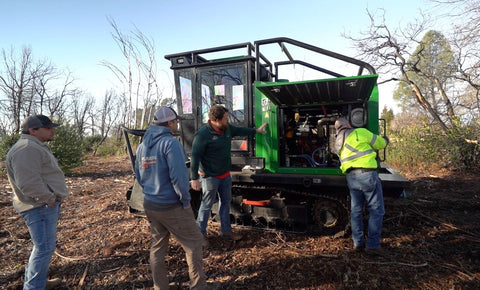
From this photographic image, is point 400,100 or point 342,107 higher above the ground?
point 400,100

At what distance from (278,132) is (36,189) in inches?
127

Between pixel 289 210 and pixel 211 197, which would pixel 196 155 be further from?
pixel 289 210

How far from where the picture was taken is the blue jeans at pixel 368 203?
3.46 metres

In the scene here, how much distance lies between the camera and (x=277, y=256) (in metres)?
3.57

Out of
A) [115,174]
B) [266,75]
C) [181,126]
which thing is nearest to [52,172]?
[181,126]

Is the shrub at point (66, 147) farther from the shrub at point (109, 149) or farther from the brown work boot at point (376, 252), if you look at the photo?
the brown work boot at point (376, 252)

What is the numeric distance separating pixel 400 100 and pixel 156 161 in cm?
3221

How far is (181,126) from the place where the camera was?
510cm

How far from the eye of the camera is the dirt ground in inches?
119

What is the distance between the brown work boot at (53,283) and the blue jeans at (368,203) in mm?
3557

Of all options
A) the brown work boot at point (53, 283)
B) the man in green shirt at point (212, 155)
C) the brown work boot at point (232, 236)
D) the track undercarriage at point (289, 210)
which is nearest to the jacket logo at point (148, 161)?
the man in green shirt at point (212, 155)

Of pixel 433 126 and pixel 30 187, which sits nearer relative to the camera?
pixel 30 187

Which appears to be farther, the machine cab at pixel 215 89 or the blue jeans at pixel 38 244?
the machine cab at pixel 215 89

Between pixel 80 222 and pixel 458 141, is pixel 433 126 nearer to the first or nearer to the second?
pixel 458 141
